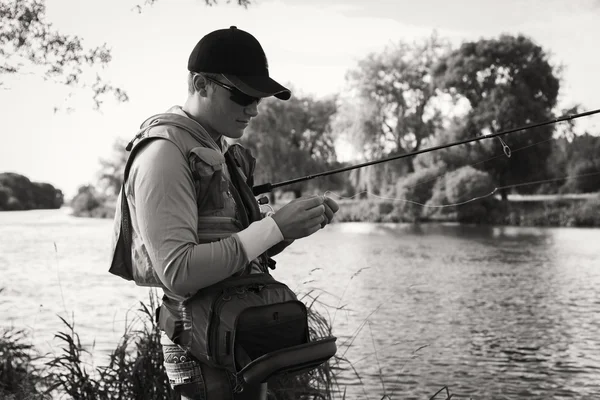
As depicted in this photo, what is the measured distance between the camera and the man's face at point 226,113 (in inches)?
59.4

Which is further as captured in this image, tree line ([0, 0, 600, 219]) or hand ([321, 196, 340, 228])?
tree line ([0, 0, 600, 219])

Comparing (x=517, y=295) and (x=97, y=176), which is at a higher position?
(x=97, y=176)

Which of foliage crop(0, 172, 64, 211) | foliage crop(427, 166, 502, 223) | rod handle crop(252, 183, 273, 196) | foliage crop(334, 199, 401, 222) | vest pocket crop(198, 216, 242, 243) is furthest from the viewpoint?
foliage crop(334, 199, 401, 222)

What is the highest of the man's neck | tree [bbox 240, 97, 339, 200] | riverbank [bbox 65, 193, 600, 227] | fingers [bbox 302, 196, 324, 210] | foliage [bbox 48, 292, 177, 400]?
tree [bbox 240, 97, 339, 200]

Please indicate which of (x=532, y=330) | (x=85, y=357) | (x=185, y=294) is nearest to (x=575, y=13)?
(x=532, y=330)

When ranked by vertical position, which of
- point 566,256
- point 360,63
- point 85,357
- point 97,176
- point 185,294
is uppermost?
point 360,63

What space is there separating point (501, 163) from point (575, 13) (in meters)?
10.9

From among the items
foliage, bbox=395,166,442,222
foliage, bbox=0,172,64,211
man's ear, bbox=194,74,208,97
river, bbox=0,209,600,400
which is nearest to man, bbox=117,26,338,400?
man's ear, bbox=194,74,208,97

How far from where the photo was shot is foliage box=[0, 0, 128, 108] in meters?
5.26

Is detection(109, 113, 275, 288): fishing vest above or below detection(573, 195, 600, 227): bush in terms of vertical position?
above

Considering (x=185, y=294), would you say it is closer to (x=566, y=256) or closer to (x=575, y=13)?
(x=566, y=256)

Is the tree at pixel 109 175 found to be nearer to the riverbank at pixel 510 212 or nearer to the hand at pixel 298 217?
the riverbank at pixel 510 212

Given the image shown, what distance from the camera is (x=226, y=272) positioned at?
1.36 metres

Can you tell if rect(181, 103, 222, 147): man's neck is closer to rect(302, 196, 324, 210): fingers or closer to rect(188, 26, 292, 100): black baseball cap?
rect(188, 26, 292, 100): black baseball cap
